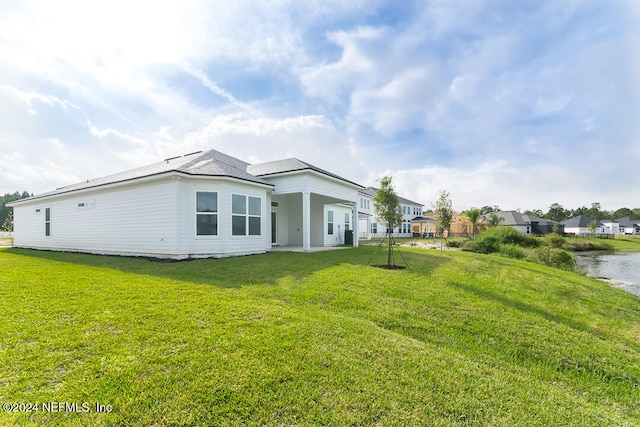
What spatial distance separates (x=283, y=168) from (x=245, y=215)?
361cm

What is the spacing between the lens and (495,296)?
646 cm

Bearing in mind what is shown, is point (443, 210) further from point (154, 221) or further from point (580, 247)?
point (154, 221)

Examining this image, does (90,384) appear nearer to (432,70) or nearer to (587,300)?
(587,300)

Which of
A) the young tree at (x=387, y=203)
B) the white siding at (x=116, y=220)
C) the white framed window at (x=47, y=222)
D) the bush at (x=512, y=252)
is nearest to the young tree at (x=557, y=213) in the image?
the bush at (x=512, y=252)

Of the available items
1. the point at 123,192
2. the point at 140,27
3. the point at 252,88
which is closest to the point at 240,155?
the point at 252,88

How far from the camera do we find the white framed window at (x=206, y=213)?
10672 millimetres

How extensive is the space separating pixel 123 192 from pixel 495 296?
1410 centimetres

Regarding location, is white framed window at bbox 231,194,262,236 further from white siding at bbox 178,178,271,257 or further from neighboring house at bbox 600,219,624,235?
neighboring house at bbox 600,219,624,235

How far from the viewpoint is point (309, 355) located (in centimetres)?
325

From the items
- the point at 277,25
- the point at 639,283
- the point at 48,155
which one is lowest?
the point at 639,283

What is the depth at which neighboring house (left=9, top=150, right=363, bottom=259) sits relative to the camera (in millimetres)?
10547

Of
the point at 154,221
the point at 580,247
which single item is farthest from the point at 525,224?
the point at 154,221

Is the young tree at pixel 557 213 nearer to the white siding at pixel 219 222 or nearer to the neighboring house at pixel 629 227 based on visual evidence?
the neighboring house at pixel 629 227

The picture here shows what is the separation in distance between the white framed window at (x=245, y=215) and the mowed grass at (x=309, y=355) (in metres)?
5.07
